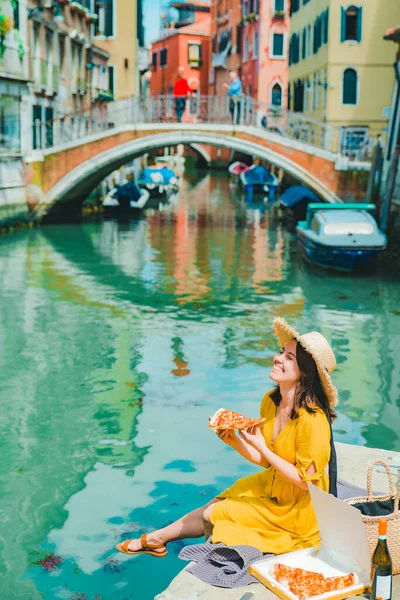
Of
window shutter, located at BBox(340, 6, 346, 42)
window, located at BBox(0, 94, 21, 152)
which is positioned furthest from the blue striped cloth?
window shutter, located at BBox(340, 6, 346, 42)

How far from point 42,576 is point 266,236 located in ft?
54.1

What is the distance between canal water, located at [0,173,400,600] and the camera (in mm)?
5148

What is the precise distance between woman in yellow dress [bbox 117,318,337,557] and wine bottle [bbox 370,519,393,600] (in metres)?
0.55

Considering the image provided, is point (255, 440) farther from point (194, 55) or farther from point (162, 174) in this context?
point (194, 55)

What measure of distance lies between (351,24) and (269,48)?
49.4 feet

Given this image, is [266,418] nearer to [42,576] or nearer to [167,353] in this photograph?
[42,576]

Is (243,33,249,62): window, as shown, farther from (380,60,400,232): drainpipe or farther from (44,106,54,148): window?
(380,60,400,232): drainpipe

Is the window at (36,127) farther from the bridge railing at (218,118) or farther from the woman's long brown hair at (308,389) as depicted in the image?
the woman's long brown hair at (308,389)

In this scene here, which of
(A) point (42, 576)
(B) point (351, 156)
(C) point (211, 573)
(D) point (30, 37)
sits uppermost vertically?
(D) point (30, 37)

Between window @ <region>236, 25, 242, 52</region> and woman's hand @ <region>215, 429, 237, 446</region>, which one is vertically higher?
window @ <region>236, 25, 242, 52</region>

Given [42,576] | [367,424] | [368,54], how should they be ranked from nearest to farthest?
1. [42,576]
2. [367,424]
3. [368,54]

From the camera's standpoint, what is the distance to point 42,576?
15.5ft

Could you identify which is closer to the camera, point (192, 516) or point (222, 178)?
point (192, 516)

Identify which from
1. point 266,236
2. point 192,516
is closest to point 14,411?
point 192,516
